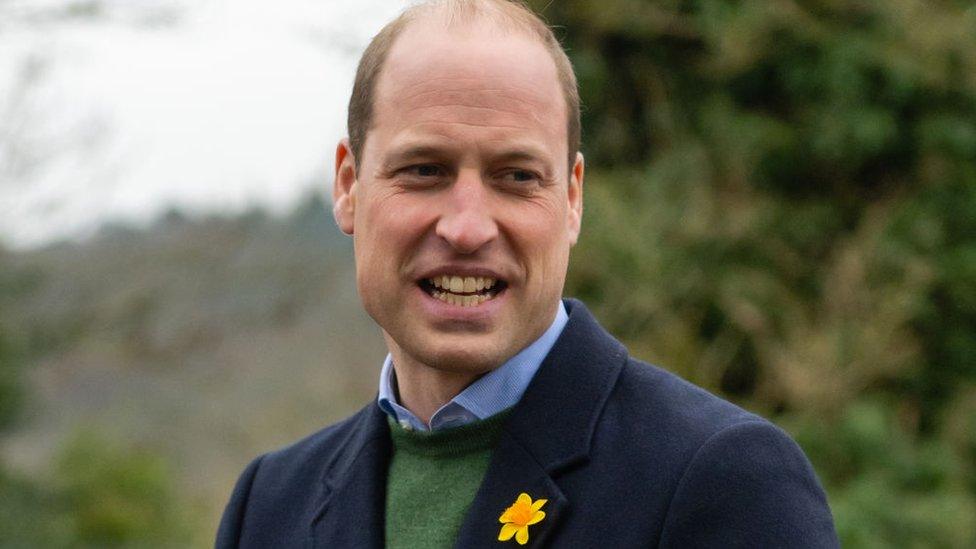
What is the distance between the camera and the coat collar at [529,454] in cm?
222

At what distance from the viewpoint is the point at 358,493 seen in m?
2.48

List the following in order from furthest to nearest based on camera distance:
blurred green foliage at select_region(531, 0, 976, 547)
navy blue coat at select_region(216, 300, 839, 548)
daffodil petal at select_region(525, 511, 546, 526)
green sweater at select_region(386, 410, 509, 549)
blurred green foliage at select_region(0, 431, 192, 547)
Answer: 1. blurred green foliage at select_region(0, 431, 192, 547)
2. blurred green foliage at select_region(531, 0, 976, 547)
3. green sweater at select_region(386, 410, 509, 549)
4. daffodil petal at select_region(525, 511, 546, 526)
5. navy blue coat at select_region(216, 300, 839, 548)

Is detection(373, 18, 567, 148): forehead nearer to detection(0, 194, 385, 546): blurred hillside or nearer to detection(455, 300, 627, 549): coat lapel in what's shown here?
detection(455, 300, 627, 549): coat lapel

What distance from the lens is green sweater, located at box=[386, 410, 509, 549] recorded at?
231 centimetres

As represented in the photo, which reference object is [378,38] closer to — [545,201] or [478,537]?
[545,201]

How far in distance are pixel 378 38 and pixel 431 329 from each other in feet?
1.79

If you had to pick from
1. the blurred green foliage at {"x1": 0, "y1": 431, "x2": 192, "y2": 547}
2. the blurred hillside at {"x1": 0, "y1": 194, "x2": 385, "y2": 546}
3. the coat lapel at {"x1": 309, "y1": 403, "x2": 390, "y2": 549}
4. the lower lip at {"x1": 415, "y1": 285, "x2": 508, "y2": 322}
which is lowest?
the blurred green foliage at {"x1": 0, "y1": 431, "x2": 192, "y2": 547}

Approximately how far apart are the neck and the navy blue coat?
0.10m

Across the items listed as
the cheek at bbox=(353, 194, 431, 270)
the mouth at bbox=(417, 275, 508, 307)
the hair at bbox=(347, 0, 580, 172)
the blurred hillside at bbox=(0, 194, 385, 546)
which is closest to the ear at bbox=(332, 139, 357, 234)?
the hair at bbox=(347, 0, 580, 172)

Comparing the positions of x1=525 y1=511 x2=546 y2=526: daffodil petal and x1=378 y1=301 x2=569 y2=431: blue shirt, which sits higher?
x1=378 y1=301 x2=569 y2=431: blue shirt

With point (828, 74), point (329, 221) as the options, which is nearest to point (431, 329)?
point (828, 74)

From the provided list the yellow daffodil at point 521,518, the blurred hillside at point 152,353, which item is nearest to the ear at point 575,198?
the yellow daffodil at point 521,518

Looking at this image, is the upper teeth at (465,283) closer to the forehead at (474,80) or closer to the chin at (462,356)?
the chin at (462,356)

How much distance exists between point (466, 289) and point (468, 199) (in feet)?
0.49
